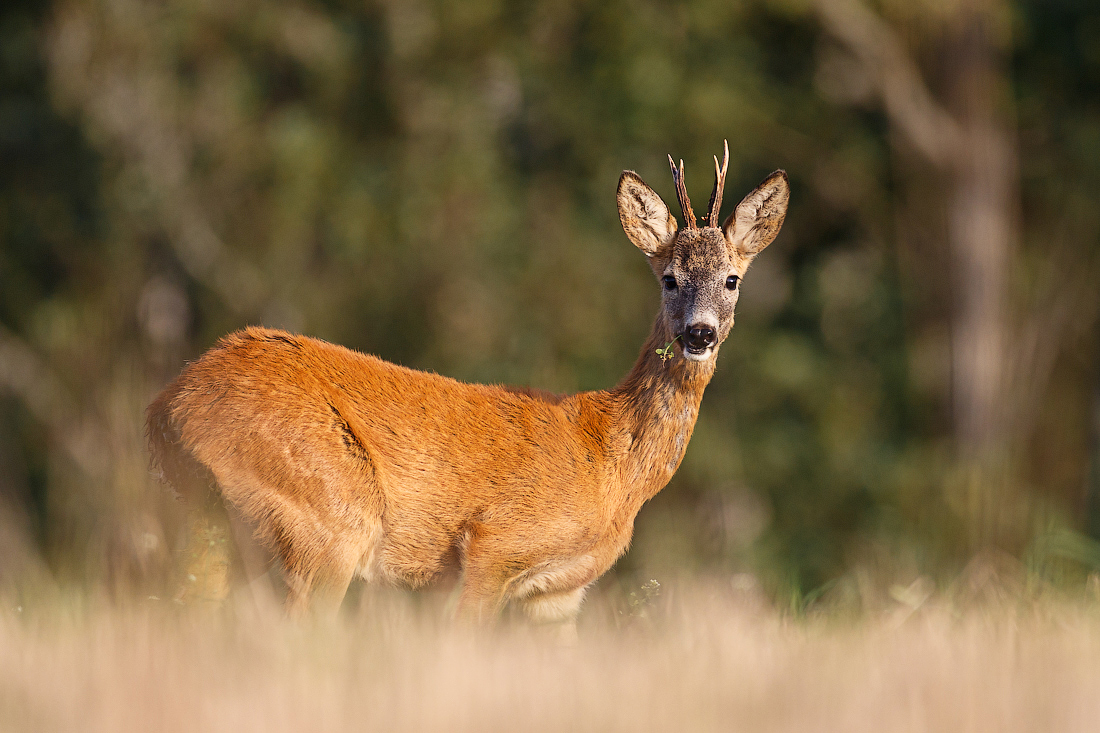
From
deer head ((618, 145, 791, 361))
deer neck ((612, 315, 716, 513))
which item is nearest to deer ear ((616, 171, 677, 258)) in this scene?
deer head ((618, 145, 791, 361))

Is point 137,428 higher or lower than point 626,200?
lower

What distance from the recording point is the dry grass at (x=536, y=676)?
2.91 meters

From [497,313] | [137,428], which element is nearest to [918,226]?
→ [497,313]

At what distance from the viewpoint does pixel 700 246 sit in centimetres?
519

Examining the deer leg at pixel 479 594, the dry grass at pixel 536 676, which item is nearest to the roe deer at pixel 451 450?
the deer leg at pixel 479 594

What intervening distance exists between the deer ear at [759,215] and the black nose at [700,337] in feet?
1.97

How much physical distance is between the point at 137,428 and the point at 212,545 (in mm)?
1669

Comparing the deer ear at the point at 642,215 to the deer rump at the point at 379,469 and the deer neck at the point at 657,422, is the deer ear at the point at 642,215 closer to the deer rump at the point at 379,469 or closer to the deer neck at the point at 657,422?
the deer neck at the point at 657,422

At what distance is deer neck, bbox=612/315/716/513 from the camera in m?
5.05

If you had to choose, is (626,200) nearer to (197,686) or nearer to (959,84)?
(197,686)

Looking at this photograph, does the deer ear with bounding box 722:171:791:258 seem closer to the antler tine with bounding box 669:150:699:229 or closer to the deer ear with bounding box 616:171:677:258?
the antler tine with bounding box 669:150:699:229

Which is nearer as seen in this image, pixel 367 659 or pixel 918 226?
pixel 367 659

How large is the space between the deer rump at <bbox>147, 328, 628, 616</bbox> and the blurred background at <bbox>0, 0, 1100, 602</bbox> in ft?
25.9

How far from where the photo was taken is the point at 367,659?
339 centimetres
